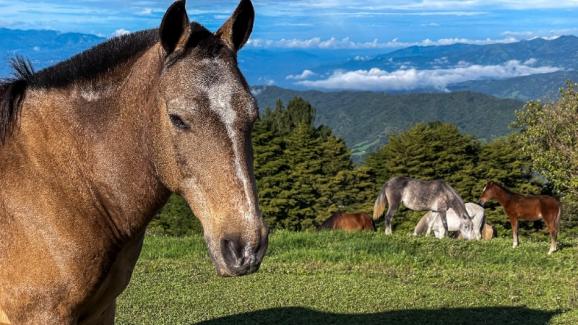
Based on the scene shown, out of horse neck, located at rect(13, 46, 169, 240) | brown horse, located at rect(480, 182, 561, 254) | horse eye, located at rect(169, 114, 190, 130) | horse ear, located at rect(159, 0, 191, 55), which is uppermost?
horse ear, located at rect(159, 0, 191, 55)

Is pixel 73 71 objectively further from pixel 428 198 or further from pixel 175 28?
pixel 428 198

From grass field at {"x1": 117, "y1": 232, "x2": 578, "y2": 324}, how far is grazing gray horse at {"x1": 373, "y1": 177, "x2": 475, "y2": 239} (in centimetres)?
719

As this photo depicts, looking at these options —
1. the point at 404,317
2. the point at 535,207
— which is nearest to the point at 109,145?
the point at 404,317

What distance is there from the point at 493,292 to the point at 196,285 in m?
4.56

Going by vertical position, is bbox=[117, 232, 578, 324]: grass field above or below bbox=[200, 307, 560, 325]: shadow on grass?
below

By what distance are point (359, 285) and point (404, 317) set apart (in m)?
1.55

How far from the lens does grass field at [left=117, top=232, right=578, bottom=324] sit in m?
8.22

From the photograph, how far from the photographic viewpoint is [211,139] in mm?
2721

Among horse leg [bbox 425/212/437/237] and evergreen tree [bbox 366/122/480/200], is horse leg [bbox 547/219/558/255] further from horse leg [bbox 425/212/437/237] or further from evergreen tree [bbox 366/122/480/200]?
evergreen tree [bbox 366/122/480/200]

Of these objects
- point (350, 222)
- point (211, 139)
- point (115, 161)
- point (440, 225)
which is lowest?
point (350, 222)

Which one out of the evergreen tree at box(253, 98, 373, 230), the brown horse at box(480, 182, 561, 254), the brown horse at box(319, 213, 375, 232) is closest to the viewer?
the brown horse at box(480, 182, 561, 254)

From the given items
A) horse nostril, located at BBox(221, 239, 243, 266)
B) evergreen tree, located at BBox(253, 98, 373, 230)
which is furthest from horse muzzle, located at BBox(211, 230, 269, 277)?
evergreen tree, located at BBox(253, 98, 373, 230)

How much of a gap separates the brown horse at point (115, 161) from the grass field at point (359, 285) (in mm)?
4963

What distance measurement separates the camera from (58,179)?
3.12 m
